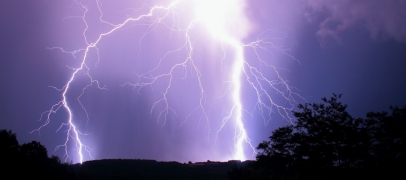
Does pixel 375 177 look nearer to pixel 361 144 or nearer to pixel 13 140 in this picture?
pixel 361 144

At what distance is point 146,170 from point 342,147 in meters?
18.6

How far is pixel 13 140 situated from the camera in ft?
59.9

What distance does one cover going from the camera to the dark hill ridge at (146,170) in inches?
1012

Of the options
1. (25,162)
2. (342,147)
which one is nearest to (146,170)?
(25,162)

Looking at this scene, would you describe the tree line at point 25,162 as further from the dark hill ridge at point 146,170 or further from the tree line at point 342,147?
the tree line at point 342,147

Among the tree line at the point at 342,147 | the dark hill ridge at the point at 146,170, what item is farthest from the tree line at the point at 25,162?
the tree line at the point at 342,147

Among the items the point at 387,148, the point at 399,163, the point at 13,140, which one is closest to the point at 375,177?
the point at 399,163

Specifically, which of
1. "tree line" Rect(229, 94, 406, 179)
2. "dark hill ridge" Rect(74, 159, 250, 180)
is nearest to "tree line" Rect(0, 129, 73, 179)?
"dark hill ridge" Rect(74, 159, 250, 180)

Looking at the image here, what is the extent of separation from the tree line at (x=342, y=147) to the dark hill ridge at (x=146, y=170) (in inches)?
413

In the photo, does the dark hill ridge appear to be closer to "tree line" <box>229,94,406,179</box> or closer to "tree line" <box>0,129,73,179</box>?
"tree line" <box>0,129,73,179</box>

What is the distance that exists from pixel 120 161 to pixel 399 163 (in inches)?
1016

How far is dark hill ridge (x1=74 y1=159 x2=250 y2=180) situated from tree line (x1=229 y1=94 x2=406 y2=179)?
10494 mm

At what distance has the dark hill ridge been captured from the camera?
25.7 metres

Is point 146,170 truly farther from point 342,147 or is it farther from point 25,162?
point 342,147
